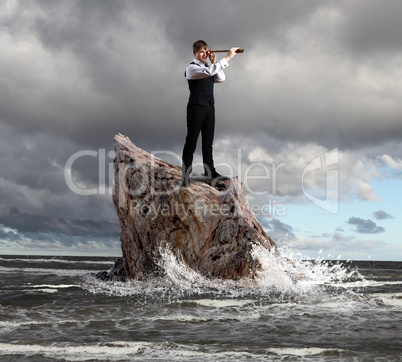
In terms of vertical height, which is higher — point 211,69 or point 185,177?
point 211,69

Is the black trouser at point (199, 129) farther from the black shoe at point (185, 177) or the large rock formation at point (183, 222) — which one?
the large rock formation at point (183, 222)

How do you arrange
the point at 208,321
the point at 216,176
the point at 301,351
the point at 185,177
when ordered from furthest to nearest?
the point at 216,176 < the point at 185,177 < the point at 208,321 < the point at 301,351

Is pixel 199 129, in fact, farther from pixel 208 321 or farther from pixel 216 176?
pixel 208 321

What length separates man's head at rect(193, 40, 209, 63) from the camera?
9.29 m

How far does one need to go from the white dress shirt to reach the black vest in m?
0.10

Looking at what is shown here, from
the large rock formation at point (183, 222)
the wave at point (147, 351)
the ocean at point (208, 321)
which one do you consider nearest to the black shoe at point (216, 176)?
the large rock formation at point (183, 222)

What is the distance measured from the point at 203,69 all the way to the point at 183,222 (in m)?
3.05

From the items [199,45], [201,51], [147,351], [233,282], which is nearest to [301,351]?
[147,351]

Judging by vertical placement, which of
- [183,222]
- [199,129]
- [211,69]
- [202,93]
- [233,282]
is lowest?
[233,282]

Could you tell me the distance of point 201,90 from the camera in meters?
9.31

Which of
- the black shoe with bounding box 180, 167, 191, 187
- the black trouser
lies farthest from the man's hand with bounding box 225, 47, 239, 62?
the black shoe with bounding box 180, 167, 191, 187

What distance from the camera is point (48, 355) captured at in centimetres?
543

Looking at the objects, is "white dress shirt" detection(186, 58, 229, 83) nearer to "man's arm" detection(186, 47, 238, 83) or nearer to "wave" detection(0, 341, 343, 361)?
"man's arm" detection(186, 47, 238, 83)

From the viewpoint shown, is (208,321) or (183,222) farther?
(183,222)
